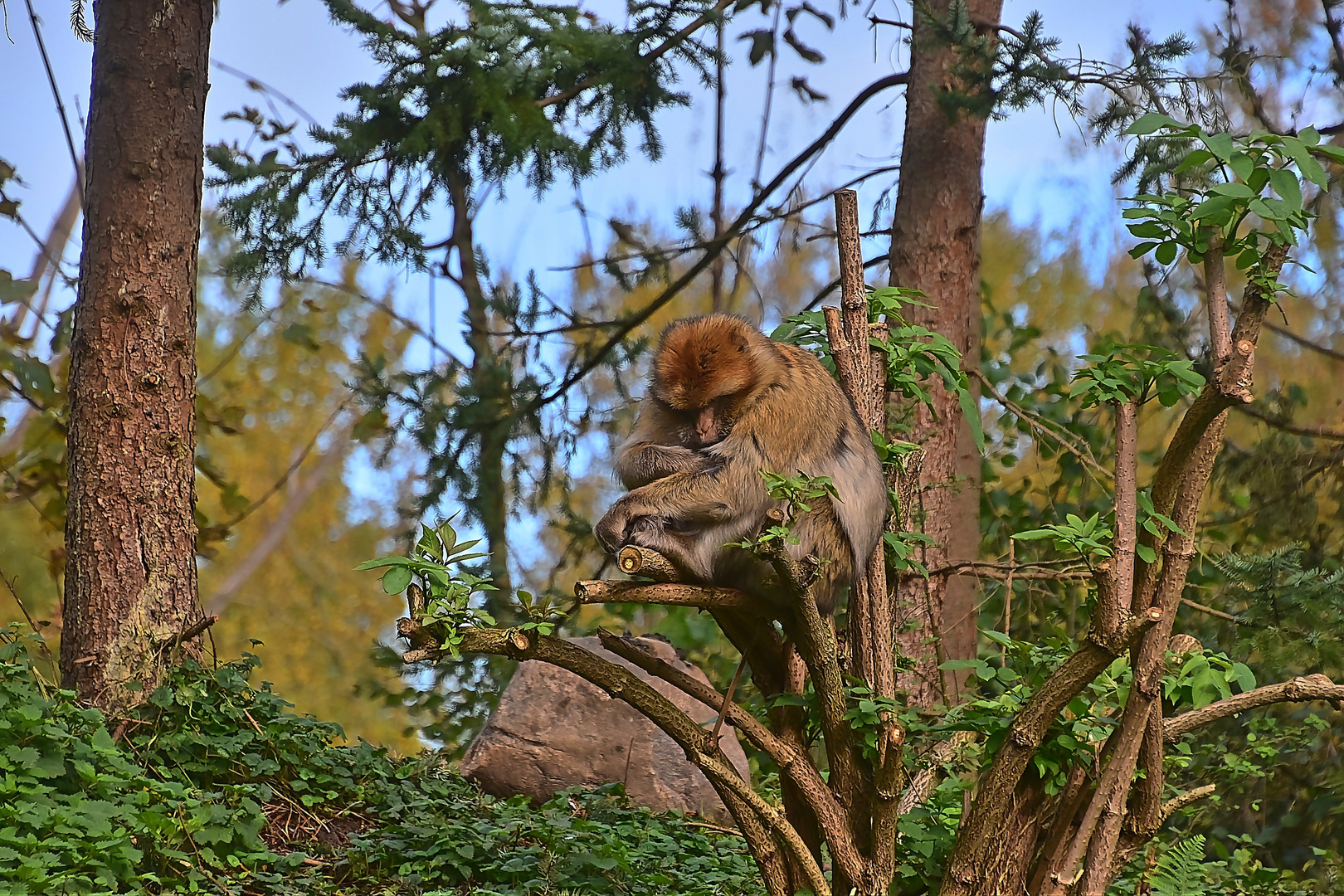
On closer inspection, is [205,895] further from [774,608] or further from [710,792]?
[710,792]

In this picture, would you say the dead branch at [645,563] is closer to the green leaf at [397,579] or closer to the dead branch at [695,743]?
the dead branch at [695,743]

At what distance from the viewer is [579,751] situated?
17.3 feet

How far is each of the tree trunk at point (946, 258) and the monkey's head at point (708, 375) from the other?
186 centimetres

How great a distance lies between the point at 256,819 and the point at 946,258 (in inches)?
148

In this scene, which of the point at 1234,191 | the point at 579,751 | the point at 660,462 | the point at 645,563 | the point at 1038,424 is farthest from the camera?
the point at 1038,424

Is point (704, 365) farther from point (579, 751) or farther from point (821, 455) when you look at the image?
point (579, 751)

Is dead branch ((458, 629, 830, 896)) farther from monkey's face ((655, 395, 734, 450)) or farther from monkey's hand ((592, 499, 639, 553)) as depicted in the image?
monkey's face ((655, 395, 734, 450))

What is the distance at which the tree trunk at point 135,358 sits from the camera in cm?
430

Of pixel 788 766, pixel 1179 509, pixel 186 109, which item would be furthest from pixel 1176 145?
pixel 186 109

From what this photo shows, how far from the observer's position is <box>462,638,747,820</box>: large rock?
517 cm

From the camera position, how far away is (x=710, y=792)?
5305mm

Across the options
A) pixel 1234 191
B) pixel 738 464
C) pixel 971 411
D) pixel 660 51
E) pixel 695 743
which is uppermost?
pixel 660 51

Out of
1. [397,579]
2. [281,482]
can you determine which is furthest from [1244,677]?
[281,482]

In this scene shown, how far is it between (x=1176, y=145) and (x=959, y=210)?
3.14 ft
